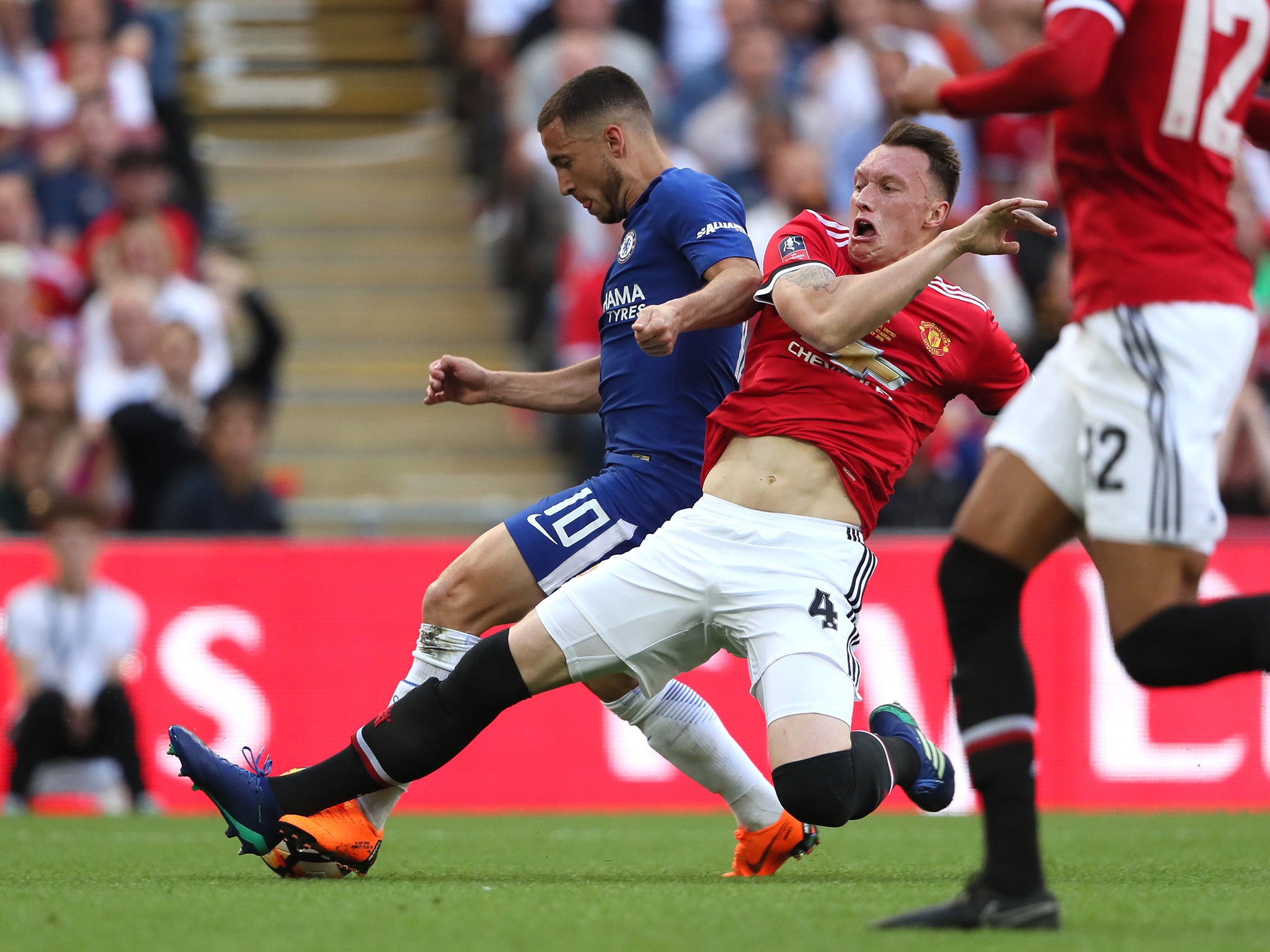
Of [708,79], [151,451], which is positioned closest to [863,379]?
[151,451]

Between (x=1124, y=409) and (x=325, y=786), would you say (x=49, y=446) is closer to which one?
(x=325, y=786)

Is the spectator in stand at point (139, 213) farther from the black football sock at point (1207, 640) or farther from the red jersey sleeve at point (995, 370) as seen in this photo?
the black football sock at point (1207, 640)

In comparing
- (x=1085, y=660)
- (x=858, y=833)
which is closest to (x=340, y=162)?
(x=1085, y=660)

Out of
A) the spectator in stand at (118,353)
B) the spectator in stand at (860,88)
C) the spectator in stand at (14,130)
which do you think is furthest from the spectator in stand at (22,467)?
the spectator in stand at (860,88)

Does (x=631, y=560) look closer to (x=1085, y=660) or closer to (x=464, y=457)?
(x=1085, y=660)

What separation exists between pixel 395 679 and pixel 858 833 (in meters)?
2.77

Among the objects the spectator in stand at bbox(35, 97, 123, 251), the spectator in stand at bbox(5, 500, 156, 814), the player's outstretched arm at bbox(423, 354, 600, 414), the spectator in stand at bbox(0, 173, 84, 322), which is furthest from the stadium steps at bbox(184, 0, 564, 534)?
the player's outstretched arm at bbox(423, 354, 600, 414)

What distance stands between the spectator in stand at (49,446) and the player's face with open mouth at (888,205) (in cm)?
625

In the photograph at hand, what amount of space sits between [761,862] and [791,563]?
1196 mm

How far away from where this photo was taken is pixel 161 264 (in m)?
11.4

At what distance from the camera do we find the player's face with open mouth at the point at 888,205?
5.11m

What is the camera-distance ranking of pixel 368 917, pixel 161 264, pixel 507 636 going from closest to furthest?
pixel 368 917 < pixel 507 636 < pixel 161 264

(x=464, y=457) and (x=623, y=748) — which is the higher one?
(x=464, y=457)

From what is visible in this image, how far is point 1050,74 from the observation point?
377 centimetres
